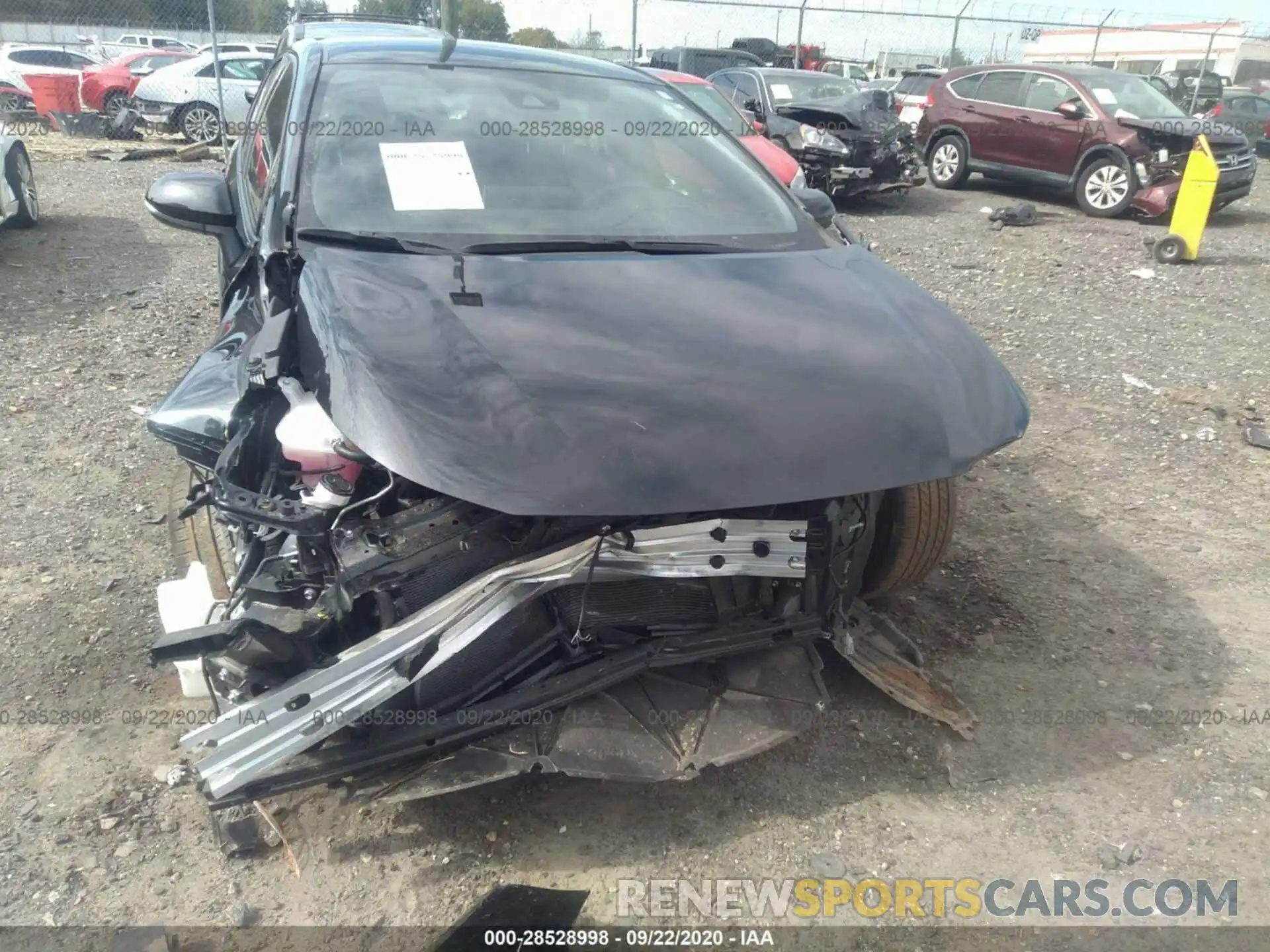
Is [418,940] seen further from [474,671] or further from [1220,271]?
[1220,271]

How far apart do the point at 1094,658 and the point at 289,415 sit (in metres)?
2.69

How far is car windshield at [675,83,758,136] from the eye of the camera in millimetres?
8086

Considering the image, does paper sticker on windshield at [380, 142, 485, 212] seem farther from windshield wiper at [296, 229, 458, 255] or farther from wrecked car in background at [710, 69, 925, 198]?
wrecked car in background at [710, 69, 925, 198]

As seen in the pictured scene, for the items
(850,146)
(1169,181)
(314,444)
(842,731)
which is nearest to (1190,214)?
(1169,181)

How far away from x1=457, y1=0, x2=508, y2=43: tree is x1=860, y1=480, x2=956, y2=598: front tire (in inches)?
572

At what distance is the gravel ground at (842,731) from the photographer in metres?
2.24

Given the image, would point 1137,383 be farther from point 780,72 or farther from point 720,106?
point 780,72

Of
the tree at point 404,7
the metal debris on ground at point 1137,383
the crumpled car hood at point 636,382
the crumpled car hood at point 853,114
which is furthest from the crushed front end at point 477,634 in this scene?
the tree at point 404,7

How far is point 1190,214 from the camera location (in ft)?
26.7

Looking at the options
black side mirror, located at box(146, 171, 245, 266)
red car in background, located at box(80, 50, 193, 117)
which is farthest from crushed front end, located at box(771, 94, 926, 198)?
red car in background, located at box(80, 50, 193, 117)

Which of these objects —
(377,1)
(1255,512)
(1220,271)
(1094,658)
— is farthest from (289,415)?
(377,1)

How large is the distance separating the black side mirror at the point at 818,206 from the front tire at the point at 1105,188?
8.22 meters

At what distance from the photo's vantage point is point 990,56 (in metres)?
18.4

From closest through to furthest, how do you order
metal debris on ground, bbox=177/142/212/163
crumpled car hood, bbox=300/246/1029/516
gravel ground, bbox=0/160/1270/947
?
crumpled car hood, bbox=300/246/1029/516, gravel ground, bbox=0/160/1270/947, metal debris on ground, bbox=177/142/212/163
